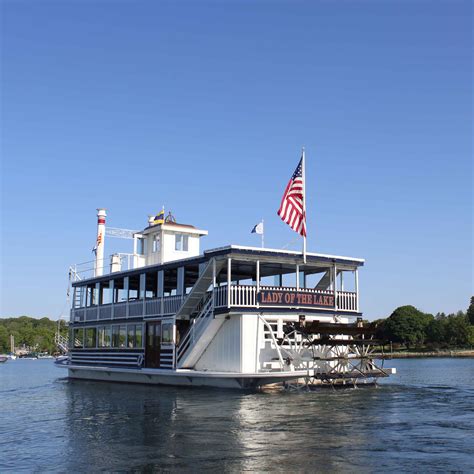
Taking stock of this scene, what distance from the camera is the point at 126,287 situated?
33031mm

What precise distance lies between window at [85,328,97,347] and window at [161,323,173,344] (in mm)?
8315

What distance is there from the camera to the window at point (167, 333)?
2828cm

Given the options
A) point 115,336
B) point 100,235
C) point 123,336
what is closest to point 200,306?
point 123,336

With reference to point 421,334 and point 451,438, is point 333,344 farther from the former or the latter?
point 421,334

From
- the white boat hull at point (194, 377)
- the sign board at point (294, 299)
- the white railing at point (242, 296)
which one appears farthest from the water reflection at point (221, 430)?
the sign board at point (294, 299)

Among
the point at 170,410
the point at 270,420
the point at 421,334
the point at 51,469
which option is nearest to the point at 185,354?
the point at 170,410

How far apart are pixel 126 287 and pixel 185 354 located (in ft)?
23.6

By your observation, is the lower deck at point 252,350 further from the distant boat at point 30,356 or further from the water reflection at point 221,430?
the distant boat at point 30,356

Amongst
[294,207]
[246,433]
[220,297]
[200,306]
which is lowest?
[246,433]

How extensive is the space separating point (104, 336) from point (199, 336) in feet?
32.9

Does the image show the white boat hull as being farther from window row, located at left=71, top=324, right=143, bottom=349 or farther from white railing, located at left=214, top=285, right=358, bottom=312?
white railing, located at left=214, top=285, right=358, bottom=312

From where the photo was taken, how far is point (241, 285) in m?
25.2

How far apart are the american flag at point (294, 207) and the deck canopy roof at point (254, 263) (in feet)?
3.91

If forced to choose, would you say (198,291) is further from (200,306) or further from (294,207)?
(294,207)
